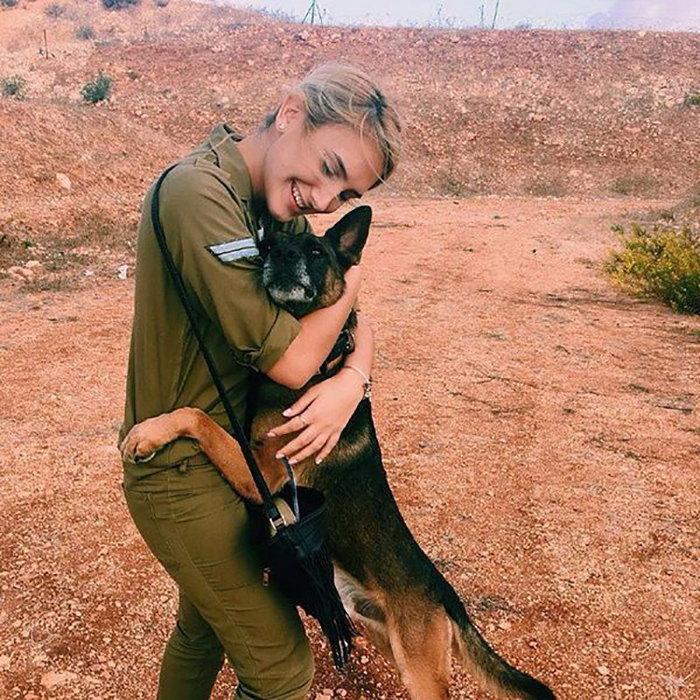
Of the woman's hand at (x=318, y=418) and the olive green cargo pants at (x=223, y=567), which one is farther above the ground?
the woman's hand at (x=318, y=418)

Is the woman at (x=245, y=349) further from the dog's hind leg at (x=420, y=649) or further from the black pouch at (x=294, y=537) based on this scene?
the dog's hind leg at (x=420, y=649)

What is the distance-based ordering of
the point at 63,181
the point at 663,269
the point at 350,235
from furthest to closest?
the point at 63,181 → the point at 663,269 → the point at 350,235

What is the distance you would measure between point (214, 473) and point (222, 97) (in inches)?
1176

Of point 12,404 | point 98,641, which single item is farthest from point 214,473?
point 12,404

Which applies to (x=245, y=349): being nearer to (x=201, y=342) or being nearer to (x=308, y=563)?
(x=201, y=342)

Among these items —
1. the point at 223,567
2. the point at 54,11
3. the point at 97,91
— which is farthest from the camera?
the point at 54,11

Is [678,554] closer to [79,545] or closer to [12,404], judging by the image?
[79,545]

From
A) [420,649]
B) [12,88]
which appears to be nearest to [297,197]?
[420,649]

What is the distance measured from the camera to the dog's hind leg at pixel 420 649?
2096 millimetres

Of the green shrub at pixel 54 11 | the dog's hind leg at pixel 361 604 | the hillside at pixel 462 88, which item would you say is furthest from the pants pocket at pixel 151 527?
the green shrub at pixel 54 11

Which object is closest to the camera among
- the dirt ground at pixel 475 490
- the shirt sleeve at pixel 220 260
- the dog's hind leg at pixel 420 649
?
the shirt sleeve at pixel 220 260

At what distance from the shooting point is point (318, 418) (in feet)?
5.67

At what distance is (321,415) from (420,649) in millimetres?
843

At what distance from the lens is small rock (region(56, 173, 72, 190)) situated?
44.7 ft
